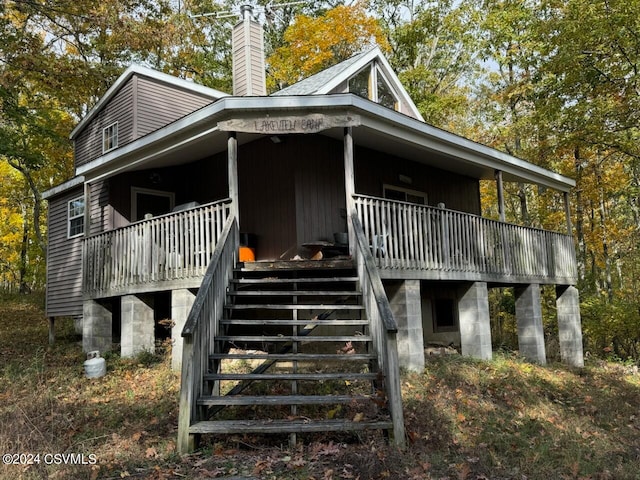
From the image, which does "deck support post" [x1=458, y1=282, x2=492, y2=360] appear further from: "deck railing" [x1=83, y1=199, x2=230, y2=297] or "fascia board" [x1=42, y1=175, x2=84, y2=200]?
"fascia board" [x1=42, y1=175, x2=84, y2=200]

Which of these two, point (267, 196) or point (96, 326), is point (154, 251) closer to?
point (267, 196)

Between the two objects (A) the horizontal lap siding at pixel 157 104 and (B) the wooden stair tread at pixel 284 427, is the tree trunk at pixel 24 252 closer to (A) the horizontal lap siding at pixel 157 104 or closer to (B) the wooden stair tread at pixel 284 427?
(A) the horizontal lap siding at pixel 157 104

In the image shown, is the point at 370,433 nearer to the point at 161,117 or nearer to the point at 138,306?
the point at 138,306

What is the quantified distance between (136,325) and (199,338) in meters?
5.44

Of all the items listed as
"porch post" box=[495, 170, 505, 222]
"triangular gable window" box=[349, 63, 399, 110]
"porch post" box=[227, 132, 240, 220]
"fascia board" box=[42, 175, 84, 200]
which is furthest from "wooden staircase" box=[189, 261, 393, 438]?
"triangular gable window" box=[349, 63, 399, 110]

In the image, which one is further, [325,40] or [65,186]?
[325,40]

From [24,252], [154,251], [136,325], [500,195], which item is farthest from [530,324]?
[24,252]

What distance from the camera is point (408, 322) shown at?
9.53 meters

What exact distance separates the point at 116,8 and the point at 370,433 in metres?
15.5

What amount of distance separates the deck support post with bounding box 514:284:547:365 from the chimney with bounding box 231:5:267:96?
802 centimetres

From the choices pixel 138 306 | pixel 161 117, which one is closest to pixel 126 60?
pixel 161 117

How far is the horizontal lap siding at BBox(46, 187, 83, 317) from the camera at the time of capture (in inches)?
586

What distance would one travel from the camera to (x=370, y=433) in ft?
18.9

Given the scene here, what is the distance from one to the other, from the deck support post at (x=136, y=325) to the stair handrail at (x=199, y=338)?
12.0ft
